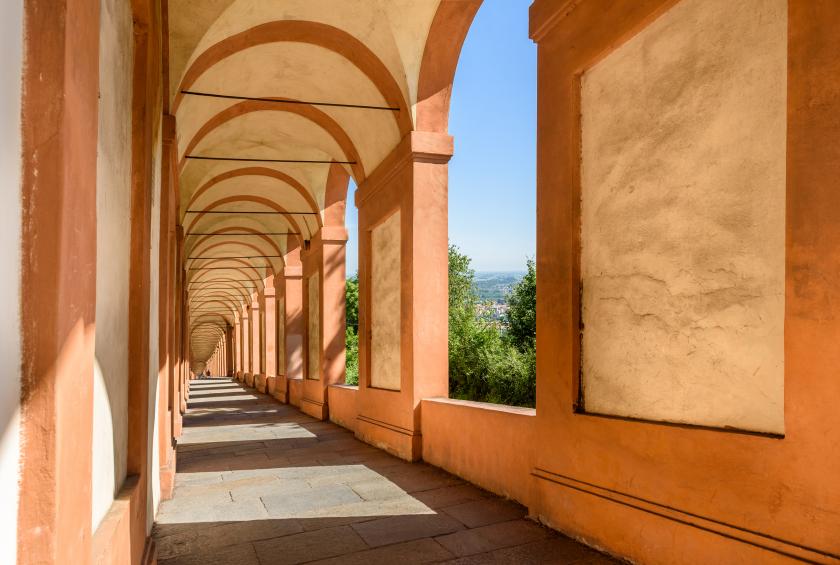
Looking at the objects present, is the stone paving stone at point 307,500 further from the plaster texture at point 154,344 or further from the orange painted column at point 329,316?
the orange painted column at point 329,316

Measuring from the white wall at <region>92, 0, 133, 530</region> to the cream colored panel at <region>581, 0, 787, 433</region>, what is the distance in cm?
297

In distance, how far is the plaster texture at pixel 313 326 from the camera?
15.1 meters

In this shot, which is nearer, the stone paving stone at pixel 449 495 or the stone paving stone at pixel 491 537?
the stone paving stone at pixel 491 537

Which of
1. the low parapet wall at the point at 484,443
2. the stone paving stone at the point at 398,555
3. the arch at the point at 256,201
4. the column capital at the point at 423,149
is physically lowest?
the stone paving stone at the point at 398,555

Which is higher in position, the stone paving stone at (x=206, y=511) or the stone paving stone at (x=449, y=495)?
the stone paving stone at (x=449, y=495)

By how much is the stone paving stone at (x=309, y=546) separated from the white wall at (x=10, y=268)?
3072 mm

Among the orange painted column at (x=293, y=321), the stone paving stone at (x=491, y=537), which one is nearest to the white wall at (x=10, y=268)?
the stone paving stone at (x=491, y=537)

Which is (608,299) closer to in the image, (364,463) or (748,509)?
(748,509)

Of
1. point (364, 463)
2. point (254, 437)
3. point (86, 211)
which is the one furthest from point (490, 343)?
point (86, 211)

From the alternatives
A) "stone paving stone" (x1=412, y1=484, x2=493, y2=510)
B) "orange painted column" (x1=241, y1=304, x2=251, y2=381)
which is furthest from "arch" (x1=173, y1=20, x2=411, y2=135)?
"orange painted column" (x1=241, y1=304, x2=251, y2=381)

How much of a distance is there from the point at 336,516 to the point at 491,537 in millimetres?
1376

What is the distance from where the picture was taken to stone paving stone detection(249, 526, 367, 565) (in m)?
4.31

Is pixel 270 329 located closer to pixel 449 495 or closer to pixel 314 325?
pixel 314 325

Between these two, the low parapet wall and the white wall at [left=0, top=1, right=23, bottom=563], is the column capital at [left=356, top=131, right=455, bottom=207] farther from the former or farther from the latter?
the white wall at [left=0, top=1, right=23, bottom=563]
